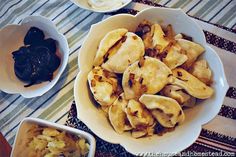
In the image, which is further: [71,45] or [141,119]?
[71,45]

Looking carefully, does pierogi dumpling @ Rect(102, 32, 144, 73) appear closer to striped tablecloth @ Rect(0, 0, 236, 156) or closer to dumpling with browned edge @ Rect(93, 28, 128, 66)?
dumpling with browned edge @ Rect(93, 28, 128, 66)

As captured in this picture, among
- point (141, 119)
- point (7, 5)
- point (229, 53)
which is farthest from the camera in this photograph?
point (7, 5)

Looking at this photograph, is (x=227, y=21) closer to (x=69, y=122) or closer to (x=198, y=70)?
(x=198, y=70)

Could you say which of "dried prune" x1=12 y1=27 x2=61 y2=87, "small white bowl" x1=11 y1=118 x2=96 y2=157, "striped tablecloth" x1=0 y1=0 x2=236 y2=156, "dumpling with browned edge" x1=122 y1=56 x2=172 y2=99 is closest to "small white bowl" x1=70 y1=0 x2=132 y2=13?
"striped tablecloth" x1=0 y1=0 x2=236 y2=156

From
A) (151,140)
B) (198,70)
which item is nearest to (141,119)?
(151,140)

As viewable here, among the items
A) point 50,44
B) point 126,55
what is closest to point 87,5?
point 50,44

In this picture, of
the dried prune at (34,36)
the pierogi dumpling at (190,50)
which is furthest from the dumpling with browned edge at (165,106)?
the dried prune at (34,36)

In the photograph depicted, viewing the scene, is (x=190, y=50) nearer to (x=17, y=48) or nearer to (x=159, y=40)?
(x=159, y=40)

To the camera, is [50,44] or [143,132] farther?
[50,44]
